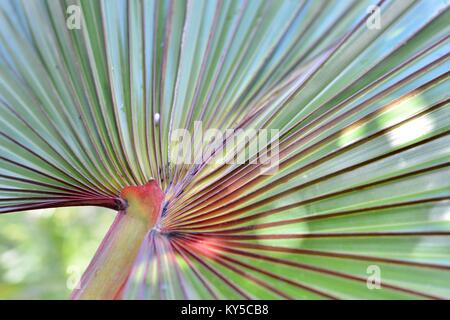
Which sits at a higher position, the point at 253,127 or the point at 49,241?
the point at 253,127

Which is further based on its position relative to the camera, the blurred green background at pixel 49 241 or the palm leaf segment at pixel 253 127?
the blurred green background at pixel 49 241

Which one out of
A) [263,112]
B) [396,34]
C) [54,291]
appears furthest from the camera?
[54,291]

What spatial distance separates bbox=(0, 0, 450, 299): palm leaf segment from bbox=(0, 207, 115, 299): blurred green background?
3.77 m

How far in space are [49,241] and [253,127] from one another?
4.40 meters

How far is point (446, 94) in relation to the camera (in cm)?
89

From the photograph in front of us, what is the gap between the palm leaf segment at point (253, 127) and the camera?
0.84m

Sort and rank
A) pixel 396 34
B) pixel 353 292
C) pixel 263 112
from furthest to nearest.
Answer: pixel 263 112 < pixel 396 34 < pixel 353 292

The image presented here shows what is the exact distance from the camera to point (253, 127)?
1045mm

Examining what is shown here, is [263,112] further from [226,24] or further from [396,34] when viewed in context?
[396,34]

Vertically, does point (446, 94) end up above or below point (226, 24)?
below

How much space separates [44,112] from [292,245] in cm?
61

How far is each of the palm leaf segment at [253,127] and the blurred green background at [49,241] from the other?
148 inches

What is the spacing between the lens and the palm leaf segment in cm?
84

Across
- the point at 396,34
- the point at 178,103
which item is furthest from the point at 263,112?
the point at 396,34
